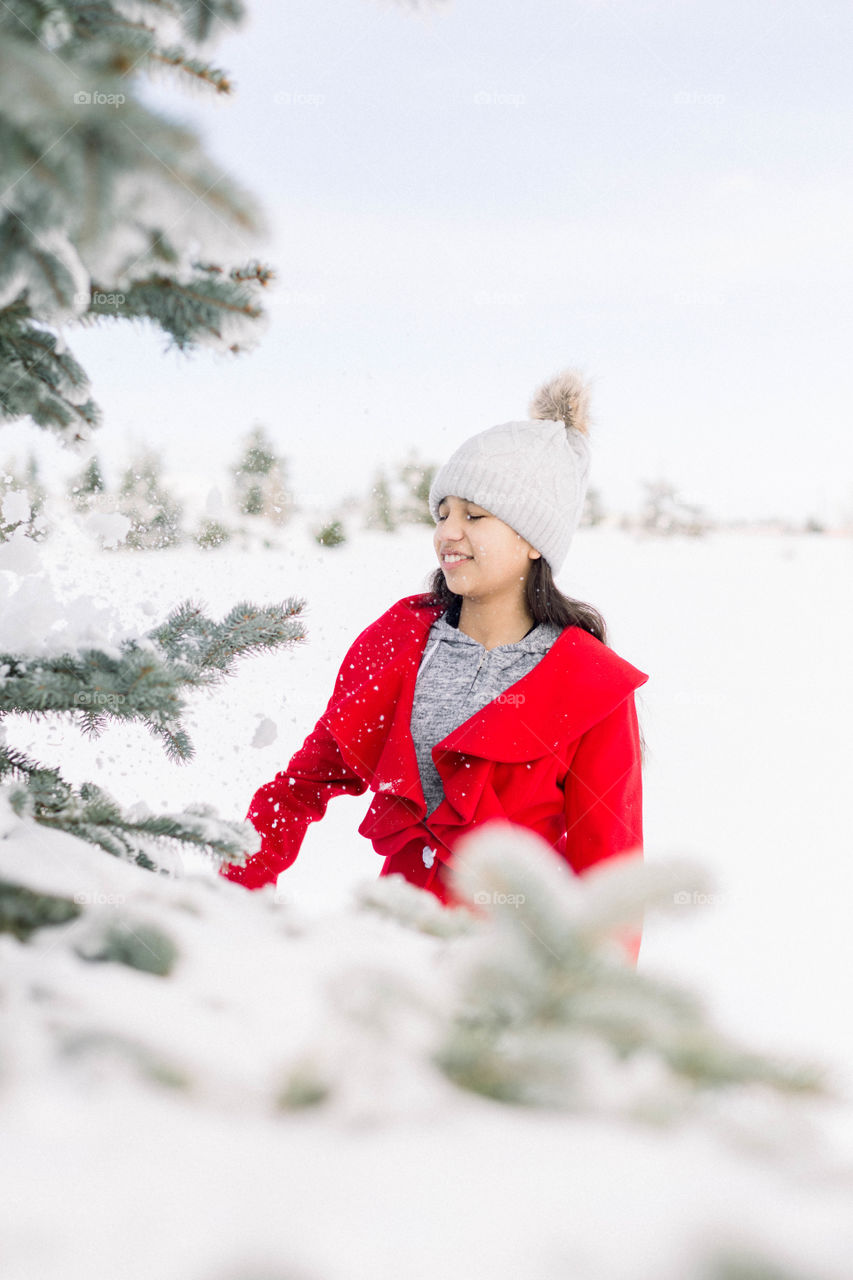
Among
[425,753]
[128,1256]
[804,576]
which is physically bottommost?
[128,1256]

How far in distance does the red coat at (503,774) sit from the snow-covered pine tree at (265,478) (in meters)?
2.78

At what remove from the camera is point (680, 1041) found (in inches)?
18.6

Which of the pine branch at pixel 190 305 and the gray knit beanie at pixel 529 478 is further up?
the gray knit beanie at pixel 529 478

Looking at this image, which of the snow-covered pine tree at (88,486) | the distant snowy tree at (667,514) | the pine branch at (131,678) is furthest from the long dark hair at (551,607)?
the distant snowy tree at (667,514)

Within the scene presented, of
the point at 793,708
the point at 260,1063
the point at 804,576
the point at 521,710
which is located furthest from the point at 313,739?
the point at 804,576

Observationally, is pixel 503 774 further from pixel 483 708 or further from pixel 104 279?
pixel 104 279

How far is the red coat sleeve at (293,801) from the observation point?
1758 millimetres

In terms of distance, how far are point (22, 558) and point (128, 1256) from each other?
1105 millimetres

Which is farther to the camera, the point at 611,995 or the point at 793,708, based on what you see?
the point at 793,708

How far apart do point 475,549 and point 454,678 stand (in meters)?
0.33

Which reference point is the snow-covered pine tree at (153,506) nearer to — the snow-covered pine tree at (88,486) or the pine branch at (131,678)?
the snow-covered pine tree at (88,486)

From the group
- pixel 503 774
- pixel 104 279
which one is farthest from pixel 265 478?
pixel 104 279

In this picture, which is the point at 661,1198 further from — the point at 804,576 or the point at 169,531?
the point at 804,576

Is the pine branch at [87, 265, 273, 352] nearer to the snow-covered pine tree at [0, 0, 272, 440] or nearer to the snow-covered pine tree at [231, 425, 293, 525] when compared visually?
the snow-covered pine tree at [0, 0, 272, 440]
